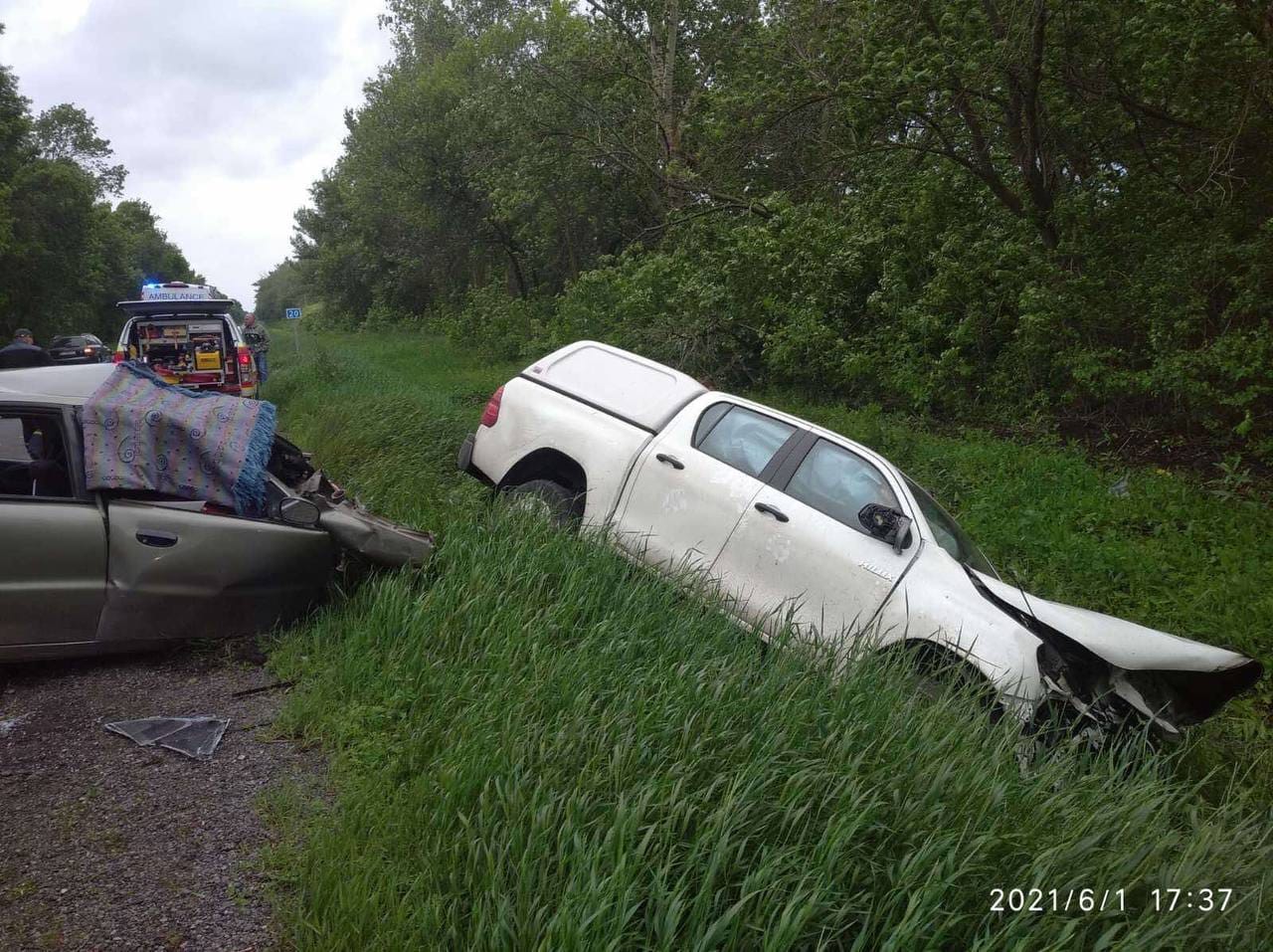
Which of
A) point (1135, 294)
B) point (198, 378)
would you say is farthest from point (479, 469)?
point (1135, 294)

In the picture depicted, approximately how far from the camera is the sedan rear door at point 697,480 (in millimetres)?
5754

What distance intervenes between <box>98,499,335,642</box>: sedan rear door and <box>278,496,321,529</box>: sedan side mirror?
0.05 metres

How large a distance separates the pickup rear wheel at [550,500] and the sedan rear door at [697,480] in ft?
1.37

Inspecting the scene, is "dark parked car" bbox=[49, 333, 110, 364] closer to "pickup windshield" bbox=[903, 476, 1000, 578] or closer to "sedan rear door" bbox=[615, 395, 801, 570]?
"sedan rear door" bbox=[615, 395, 801, 570]

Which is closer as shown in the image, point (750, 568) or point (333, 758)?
→ point (333, 758)

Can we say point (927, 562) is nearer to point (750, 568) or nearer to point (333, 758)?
point (750, 568)

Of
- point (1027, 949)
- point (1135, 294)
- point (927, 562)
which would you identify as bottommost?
point (1027, 949)

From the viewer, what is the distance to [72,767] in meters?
3.82

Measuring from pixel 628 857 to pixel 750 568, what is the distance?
2917 millimetres

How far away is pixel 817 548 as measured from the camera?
17.5 ft

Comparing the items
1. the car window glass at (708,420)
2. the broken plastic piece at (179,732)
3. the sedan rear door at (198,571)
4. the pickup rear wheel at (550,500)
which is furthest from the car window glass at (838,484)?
the broken plastic piece at (179,732)

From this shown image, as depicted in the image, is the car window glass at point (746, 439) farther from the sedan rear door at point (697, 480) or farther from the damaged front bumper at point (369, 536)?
the damaged front bumper at point (369, 536)
